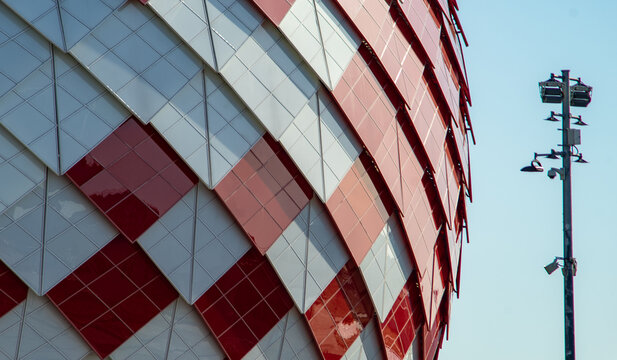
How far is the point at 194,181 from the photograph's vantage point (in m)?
20.9

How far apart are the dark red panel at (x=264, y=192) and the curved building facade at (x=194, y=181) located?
3 centimetres

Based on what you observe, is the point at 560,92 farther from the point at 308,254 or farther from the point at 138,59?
the point at 138,59

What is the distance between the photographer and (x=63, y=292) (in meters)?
20.3

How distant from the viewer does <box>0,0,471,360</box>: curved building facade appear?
66.3ft

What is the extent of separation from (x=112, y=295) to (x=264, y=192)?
3291 mm

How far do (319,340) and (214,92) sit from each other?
5.25m

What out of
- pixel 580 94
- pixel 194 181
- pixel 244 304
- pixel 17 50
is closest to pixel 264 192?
pixel 194 181

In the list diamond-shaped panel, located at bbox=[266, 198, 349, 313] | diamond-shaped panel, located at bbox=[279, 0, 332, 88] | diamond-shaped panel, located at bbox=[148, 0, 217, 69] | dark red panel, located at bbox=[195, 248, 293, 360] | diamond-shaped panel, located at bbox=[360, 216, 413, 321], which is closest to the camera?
diamond-shaped panel, located at bbox=[148, 0, 217, 69]

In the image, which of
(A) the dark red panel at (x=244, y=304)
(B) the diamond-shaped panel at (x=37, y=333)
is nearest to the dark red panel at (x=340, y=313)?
(A) the dark red panel at (x=244, y=304)

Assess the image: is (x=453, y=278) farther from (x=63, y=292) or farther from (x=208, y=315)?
(x=63, y=292)

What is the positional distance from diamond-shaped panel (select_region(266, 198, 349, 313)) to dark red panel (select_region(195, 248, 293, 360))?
237 millimetres

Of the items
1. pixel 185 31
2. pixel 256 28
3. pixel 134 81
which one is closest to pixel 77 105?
pixel 134 81

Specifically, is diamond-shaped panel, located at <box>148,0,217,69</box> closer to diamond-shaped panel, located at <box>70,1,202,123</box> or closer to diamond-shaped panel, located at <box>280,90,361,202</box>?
diamond-shaped panel, located at <box>70,1,202,123</box>

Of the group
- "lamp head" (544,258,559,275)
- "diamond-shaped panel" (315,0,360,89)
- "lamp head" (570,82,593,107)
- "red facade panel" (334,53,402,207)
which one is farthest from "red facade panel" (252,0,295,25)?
"lamp head" (544,258,559,275)
